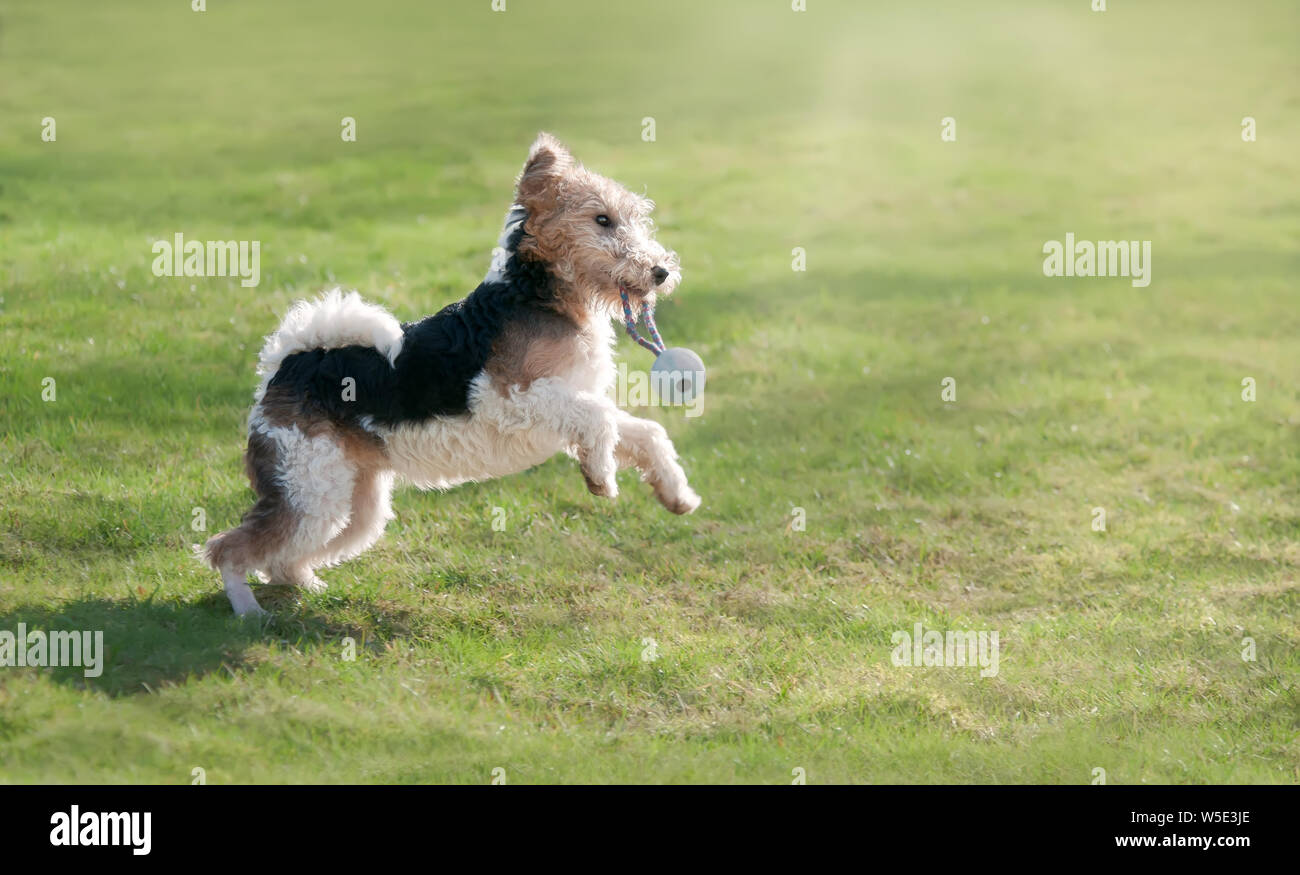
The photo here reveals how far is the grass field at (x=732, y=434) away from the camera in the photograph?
6.46m

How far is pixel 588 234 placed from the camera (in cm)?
668

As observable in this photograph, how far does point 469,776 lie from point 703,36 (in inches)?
855

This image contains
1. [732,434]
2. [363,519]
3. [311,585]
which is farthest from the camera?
[732,434]

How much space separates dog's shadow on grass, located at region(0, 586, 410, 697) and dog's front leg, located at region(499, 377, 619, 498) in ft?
4.69

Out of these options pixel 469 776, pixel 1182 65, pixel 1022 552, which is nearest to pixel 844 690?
pixel 469 776

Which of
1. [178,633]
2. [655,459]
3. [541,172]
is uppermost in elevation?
[541,172]

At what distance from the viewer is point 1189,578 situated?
345 inches

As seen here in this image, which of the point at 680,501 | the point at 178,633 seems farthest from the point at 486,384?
the point at 178,633

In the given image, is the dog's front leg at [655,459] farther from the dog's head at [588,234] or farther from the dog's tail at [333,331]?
the dog's tail at [333,331]

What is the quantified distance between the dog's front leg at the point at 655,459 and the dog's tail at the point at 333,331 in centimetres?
123

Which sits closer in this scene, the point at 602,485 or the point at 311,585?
the point at 602,485

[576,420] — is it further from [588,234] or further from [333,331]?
[333,331]

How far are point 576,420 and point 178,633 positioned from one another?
2259 mm

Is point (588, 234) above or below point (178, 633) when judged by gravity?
above
